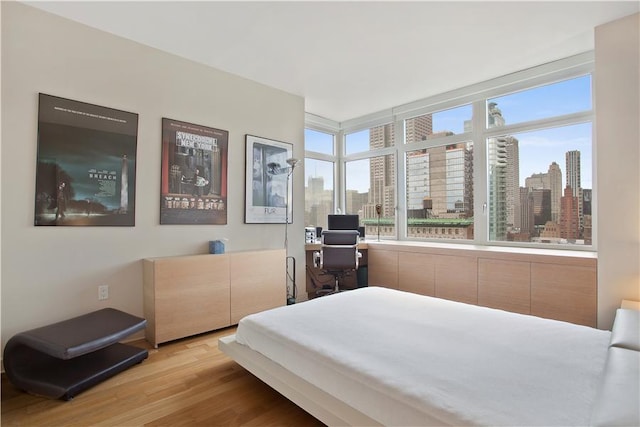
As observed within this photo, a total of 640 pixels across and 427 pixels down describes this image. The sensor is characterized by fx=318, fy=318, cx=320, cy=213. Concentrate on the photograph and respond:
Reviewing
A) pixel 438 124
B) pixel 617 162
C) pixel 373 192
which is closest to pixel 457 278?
pixel 617 162

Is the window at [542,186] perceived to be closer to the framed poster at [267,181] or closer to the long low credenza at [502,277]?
the long low credenza at [502,277]

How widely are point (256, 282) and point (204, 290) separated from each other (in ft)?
1.92

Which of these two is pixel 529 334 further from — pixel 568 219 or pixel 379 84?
pixel 379 84

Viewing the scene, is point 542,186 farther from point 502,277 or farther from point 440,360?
point 440,360

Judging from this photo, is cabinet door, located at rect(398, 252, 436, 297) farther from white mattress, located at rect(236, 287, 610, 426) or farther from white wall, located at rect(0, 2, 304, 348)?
white wall, located at rect(0, 2, 304, 348)

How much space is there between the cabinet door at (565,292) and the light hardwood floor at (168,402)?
252 cm

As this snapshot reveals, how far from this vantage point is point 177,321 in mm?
2848

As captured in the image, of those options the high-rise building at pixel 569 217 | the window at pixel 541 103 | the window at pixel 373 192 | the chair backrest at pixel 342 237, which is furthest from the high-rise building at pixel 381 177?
the high-rise building at pixel 569 217

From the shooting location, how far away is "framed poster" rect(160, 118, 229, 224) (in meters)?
3.12

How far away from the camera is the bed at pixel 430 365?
1128mm

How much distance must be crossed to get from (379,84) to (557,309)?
3.05 metres

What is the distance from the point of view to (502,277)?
10.8 feet

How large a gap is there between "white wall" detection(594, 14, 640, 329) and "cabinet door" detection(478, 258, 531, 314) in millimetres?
553

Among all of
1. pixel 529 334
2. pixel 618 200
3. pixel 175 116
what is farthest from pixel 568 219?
pixel 175 116
